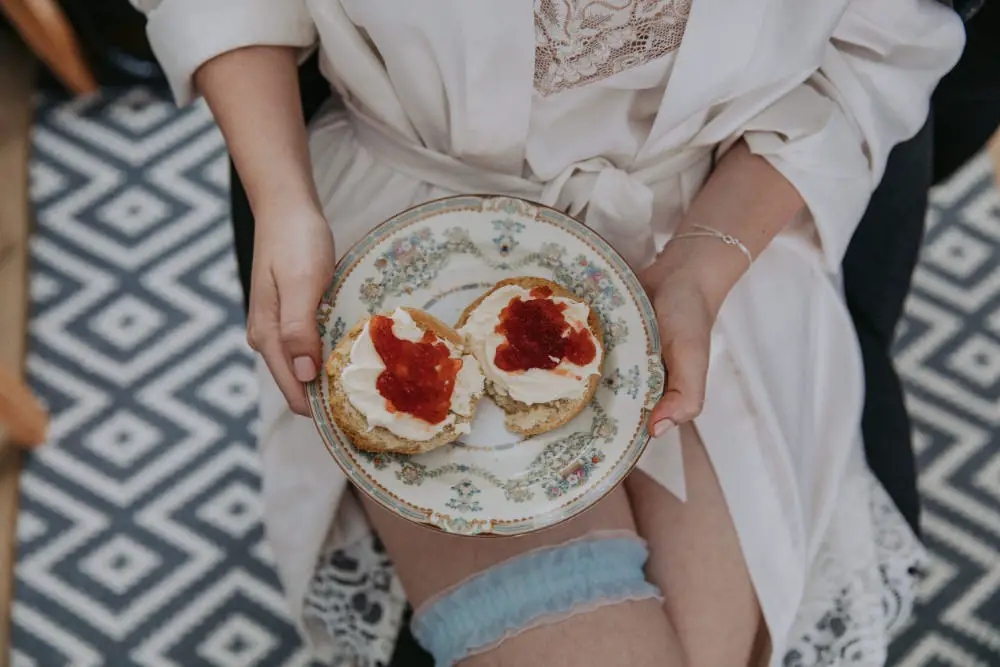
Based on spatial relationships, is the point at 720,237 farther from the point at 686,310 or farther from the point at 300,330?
the point at 300,330

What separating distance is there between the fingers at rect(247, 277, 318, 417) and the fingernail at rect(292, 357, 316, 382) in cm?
3

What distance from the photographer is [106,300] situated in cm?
171

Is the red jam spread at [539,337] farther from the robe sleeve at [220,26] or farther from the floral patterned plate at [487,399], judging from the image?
the robe sleeve at [220,26]

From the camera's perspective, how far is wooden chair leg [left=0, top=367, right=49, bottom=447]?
1.48 m

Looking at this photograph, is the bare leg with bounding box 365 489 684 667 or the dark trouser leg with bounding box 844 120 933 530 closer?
the bare leg with bounding box 365 489 684 667

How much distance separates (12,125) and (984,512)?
5.89 ft

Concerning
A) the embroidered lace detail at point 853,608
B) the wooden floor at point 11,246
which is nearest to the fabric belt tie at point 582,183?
the embroidered lace detail at point 853,608

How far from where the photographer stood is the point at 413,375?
→ 813 millimetres

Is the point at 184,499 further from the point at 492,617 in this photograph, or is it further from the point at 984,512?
the point at 984,512

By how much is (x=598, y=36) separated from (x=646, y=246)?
0.22m

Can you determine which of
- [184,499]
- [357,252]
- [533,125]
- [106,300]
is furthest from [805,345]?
[106,300]

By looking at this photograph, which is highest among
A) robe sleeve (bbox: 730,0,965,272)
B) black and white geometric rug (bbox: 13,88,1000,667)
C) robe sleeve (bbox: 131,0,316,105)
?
robe sleeve (bbox: 131,0,316,105)

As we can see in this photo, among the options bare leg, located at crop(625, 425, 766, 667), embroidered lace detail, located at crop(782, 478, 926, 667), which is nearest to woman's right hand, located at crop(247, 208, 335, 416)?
bare leg, located at crop(625, 425, 766, 667)

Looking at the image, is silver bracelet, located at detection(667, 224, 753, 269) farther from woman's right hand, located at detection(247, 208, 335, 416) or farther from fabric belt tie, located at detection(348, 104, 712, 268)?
woman's right hand, located at detection(247, 208, 335, 416)
